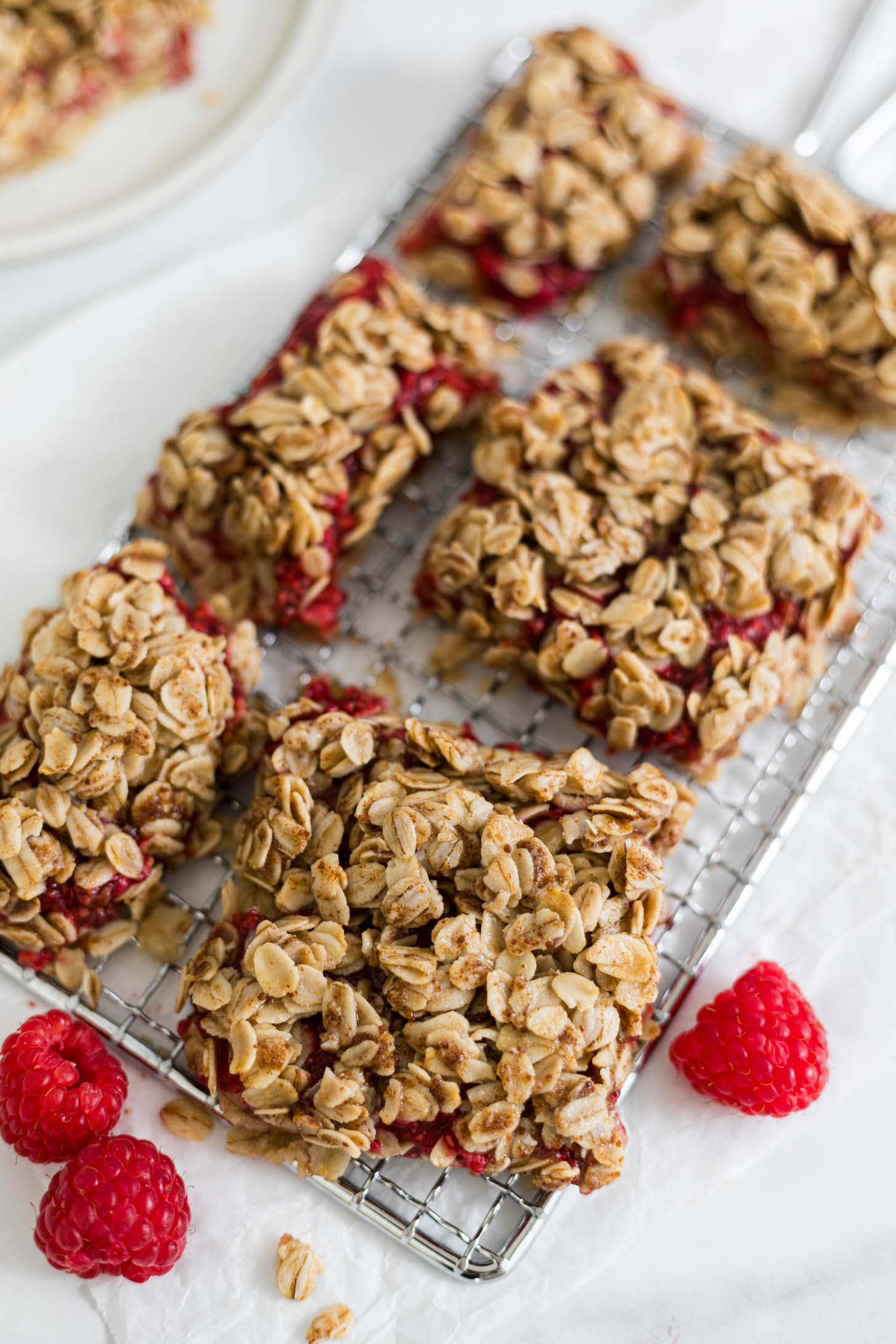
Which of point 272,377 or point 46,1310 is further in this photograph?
point 272,377

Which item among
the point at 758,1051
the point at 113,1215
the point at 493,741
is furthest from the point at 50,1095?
the point at 758,1051

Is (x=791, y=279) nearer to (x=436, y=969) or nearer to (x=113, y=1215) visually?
(x=436, y=969)

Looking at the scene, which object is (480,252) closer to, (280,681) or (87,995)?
(280,681)

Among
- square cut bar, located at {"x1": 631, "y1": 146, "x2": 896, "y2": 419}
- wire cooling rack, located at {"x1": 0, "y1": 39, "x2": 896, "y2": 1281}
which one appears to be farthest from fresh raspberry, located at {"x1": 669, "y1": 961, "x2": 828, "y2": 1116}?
square cut bar, located at {"x1": 631, "y1": 146, "x2": 896, "y2": 419}

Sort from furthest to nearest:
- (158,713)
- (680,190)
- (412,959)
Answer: (680,190) → (158,713) → (412,959)

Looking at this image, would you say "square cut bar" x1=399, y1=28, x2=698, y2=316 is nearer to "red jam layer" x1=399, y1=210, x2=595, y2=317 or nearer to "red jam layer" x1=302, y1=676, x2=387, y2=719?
"red jam layer" x1=399, y1=210, x2=595, y2=317

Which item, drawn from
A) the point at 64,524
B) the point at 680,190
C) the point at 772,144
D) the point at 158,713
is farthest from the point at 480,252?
the point at 158,713
